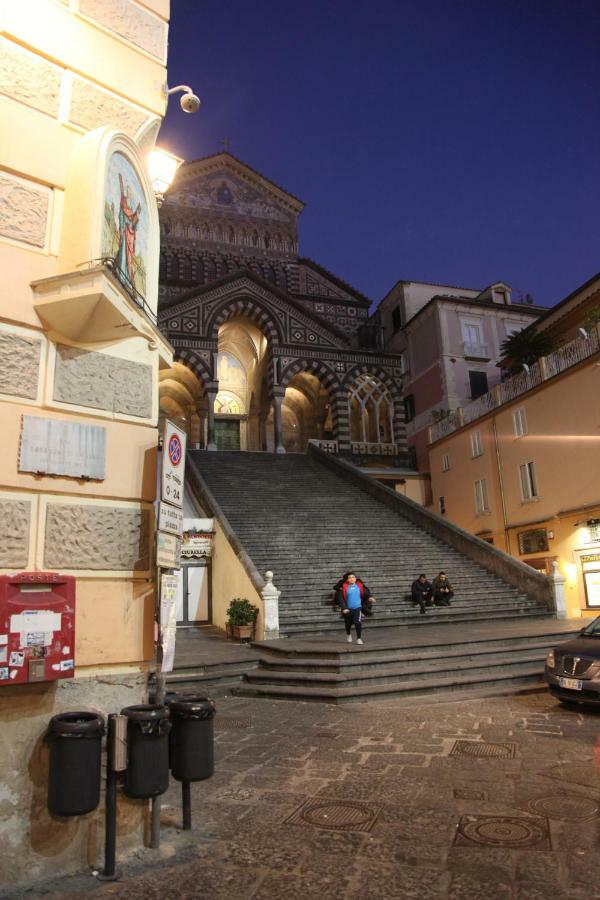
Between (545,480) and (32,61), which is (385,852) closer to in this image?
(32,61)

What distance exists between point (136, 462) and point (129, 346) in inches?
35.1

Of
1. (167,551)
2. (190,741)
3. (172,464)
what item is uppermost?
(172,464)

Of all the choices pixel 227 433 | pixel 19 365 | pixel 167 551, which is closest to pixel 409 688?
pixel 167 551

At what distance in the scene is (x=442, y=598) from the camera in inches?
584

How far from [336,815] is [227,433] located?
30.0 m

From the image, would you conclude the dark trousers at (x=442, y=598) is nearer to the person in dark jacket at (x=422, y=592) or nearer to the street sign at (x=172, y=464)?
the person in dark jacket at (x=422, y=592)

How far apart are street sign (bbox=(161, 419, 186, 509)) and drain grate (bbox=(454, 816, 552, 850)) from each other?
2.93 m

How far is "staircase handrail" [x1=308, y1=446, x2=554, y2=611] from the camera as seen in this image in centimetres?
1539

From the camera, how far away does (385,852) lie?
150 inches

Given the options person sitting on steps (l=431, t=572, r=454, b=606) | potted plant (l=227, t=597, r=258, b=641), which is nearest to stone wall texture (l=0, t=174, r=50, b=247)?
potted plant (l=227, t=597, r=258, b=641)

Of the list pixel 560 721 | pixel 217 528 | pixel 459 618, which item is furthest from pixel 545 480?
pixel 560 721

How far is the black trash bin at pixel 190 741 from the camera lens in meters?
4.06

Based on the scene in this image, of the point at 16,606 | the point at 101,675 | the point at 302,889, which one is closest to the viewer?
the point at 302,889

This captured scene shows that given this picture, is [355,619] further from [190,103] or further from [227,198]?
[227,198]
